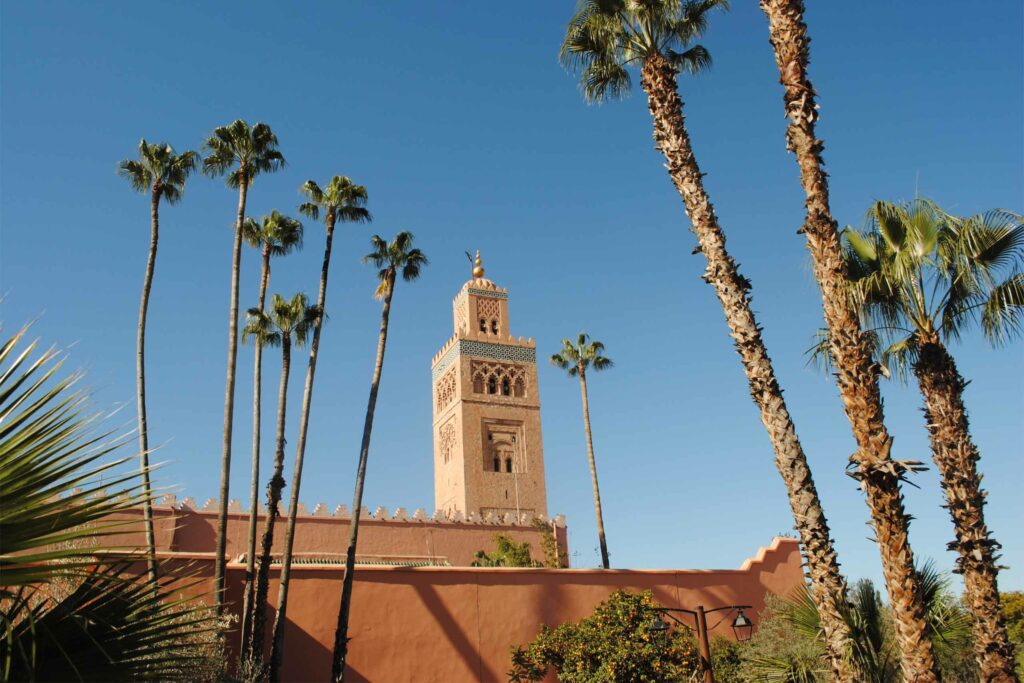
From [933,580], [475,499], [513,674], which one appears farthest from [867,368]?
Answer: [475,499]

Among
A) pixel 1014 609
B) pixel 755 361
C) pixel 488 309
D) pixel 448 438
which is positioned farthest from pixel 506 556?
pixel 755 361

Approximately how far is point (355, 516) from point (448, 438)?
2102cm

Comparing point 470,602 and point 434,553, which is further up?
point 434,553

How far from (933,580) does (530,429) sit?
1195 inches

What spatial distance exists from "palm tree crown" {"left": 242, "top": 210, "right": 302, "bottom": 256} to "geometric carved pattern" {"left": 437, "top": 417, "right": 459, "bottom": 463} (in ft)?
60.7

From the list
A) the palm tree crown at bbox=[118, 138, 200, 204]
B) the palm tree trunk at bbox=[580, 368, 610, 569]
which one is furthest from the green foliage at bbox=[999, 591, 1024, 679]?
the palm tree crown at bbox=[118, 138, 200, 204]

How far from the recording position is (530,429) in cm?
3956

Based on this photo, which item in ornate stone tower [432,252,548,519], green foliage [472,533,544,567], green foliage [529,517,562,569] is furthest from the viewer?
ornate stone tower [432,252,548,519]

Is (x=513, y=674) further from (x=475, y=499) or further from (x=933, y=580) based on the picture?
(x=475, y=499)

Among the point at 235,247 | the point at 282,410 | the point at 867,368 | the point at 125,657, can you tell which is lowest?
the point at 125,657

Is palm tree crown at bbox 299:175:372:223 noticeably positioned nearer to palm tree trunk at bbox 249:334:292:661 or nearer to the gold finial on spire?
palm tree trunk at bbox 249:334:292:661

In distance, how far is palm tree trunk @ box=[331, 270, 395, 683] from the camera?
1577 centimetres

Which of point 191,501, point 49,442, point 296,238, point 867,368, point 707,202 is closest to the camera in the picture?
point 49,442

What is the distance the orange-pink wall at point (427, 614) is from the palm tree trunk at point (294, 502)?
400mm
